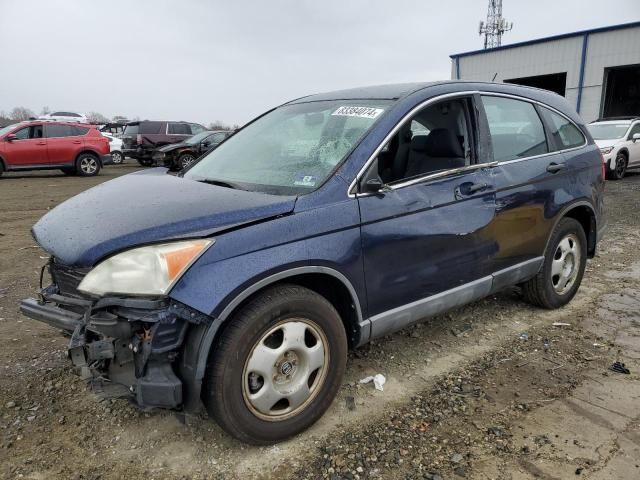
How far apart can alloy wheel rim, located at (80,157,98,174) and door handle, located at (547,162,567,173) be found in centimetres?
1452

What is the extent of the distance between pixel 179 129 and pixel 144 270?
1812cm

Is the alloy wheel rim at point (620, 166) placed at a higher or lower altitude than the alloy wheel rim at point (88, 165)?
higher

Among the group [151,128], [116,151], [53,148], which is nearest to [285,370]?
[53,148]

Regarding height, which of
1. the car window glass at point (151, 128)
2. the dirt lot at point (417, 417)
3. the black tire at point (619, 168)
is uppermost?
the car window glass at point (151, 128)

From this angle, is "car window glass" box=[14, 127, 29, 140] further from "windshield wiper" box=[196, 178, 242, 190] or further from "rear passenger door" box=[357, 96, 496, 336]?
"rear passenger door" box=[357, 96, 496, 336]

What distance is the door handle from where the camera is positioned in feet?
12.5

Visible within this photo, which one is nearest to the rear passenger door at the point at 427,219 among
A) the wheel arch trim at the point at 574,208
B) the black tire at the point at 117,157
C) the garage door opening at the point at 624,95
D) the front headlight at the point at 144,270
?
the wheel arch trim at the point at 574,208

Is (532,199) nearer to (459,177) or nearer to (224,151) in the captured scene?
(459,177)

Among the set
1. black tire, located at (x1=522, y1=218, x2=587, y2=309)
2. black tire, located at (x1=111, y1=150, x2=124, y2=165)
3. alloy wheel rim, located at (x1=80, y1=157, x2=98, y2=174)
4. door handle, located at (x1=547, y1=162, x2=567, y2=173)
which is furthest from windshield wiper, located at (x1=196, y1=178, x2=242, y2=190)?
black tire, located at (x1=111, y1=150, x2=124, y2=165)

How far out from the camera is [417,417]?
277cm

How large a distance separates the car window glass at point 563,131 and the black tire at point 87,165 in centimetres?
1432

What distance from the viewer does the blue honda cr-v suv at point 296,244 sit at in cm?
217

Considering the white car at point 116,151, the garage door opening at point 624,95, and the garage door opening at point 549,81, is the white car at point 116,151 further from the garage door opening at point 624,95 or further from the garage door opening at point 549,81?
the garage door opening at point 624,95

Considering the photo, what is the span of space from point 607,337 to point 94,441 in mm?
3584
